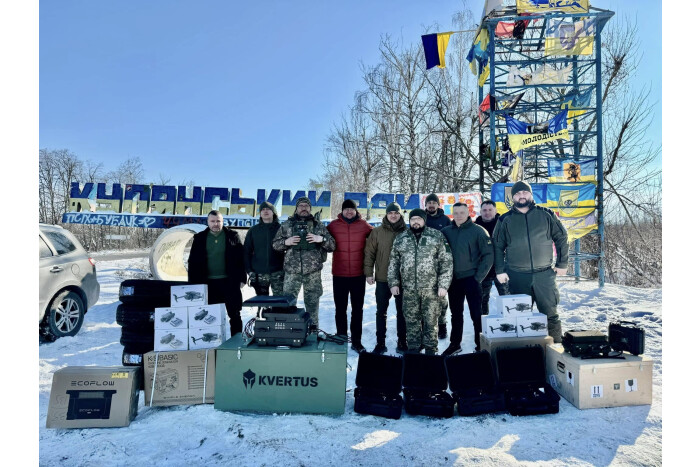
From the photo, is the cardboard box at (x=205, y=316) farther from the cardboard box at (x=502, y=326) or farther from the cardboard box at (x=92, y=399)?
the cardboard box at (x=502, y=326)

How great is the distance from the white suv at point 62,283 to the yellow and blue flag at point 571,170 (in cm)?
972

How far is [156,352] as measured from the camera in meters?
3.58

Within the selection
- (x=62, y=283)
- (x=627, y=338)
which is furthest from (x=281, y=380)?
(x=62, y=283)

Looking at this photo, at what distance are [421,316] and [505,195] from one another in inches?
230

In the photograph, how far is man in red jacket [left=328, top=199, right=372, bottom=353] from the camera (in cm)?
497

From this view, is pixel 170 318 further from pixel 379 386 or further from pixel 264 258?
pixel 379 386

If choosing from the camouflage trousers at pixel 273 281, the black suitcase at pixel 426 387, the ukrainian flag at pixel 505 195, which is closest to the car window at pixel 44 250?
the camouflage trousers at pixel 273 281

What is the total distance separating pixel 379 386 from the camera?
3.59 metres

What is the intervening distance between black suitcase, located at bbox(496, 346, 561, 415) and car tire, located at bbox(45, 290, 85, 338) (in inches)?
222

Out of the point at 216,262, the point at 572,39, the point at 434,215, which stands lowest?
the point at 216,262

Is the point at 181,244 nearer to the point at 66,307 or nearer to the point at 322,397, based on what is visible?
the point at 66,307

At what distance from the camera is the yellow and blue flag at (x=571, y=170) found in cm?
941
